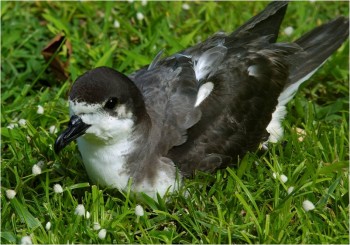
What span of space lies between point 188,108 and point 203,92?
16 centimetres

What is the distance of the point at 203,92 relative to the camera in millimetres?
5066

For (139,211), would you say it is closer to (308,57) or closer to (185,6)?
(308,57)

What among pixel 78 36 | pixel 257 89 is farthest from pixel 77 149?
pixel 78 36

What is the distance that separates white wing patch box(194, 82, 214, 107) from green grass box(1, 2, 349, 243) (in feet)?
1.60

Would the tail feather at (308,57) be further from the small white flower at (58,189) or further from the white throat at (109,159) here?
→ the small white flower at (58,189)

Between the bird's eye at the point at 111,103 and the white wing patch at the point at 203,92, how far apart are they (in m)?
0.66

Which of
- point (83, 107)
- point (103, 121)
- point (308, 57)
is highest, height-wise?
point (83, 107)

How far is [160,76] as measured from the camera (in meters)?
5.27

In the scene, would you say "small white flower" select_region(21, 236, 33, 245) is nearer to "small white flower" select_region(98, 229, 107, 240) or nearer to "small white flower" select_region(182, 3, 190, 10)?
"small white flower" select_region(98, 229, 107, 240)

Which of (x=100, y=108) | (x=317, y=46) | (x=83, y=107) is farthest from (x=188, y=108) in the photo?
(x=317, y=46)

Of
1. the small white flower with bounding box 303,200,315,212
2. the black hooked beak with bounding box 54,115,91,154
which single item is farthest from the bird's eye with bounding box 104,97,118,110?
the small white flower with bounding box 303,200,315,212

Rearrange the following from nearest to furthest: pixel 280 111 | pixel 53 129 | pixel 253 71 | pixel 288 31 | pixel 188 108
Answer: pixel 188 108, pixel 253 71, pixel 53 129, pixel 280 111, pixel 288 31

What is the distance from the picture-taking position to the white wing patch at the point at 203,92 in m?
5.04

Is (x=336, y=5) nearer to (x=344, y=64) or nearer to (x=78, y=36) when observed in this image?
(x=344, y=64)
